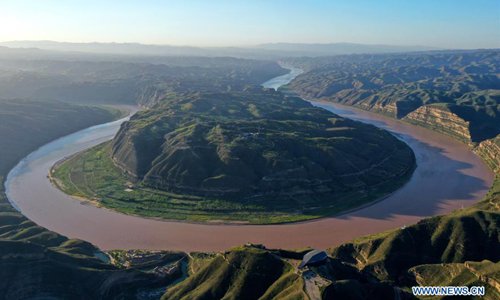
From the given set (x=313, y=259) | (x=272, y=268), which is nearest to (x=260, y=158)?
(x=272, y=268)

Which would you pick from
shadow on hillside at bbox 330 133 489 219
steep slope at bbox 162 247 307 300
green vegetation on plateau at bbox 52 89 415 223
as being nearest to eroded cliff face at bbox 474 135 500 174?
shadow on hillside at bbox 330 133 489 219

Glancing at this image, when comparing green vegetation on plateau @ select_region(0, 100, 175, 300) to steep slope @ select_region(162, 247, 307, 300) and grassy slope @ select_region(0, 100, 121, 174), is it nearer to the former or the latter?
steep slope @ select_region(162, 247, 307, 300)

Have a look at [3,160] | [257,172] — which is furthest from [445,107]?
[3,160]

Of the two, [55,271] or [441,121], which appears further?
[441,121]

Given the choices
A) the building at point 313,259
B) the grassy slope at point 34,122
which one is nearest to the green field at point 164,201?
the grassy slope at point 34,122

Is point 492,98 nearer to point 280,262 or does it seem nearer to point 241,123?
point 241,123

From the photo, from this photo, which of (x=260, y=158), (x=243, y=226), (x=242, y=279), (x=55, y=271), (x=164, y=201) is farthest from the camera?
(x=260, y=158)

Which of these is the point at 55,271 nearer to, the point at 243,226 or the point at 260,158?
the point at 243,226
